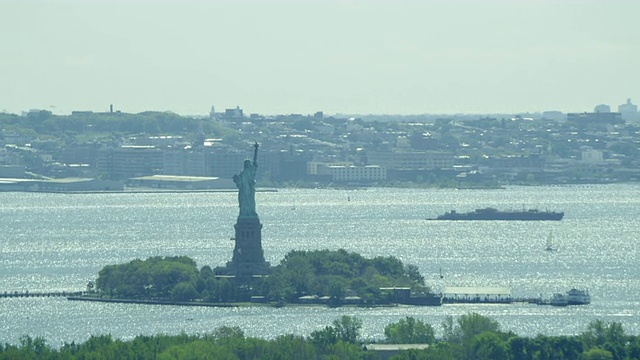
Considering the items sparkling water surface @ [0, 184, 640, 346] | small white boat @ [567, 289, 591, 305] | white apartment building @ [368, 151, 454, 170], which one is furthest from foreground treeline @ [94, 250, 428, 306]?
white apartment building @ [368, 151, 454, 170]

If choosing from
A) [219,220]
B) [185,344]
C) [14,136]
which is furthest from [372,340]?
[14,136]

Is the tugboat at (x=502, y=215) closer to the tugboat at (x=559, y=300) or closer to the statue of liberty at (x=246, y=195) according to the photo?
the tugboat at (x=559, y=300)

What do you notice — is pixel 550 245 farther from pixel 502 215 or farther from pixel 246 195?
pixel 246 195

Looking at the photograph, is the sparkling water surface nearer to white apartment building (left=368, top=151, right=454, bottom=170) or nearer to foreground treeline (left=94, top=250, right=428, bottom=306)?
foreground treeline (left=94, top=250, right=428, bottom=306)

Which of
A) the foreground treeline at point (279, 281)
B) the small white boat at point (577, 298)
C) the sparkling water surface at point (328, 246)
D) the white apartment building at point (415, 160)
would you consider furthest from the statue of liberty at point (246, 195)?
the white apartment building at point (415, 160)

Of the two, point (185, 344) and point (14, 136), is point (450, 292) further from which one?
point (14, 136)
